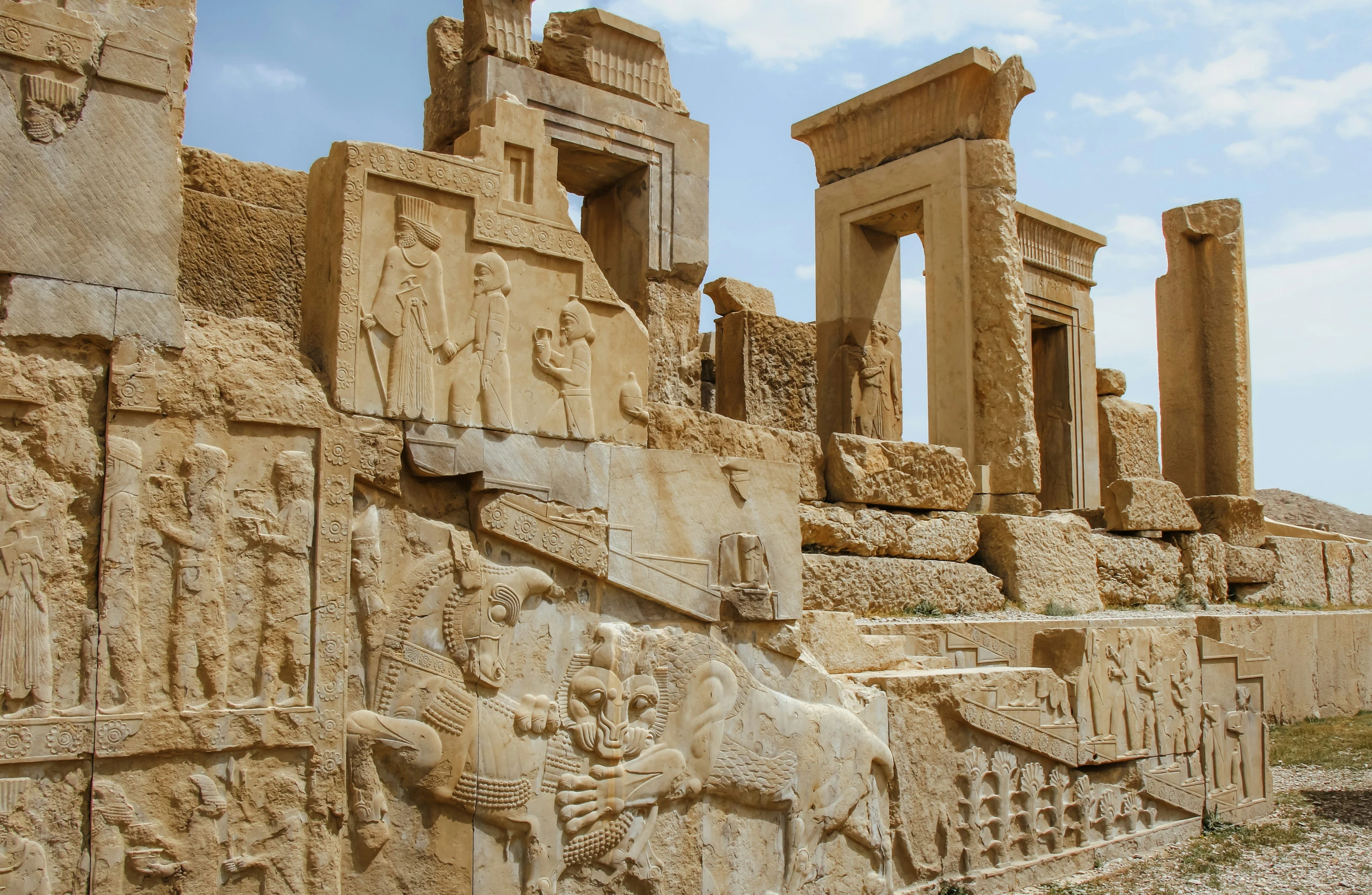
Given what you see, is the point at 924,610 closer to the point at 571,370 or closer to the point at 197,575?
the point at 571,370

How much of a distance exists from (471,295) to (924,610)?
4118 mm

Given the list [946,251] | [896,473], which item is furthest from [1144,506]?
[896,473]

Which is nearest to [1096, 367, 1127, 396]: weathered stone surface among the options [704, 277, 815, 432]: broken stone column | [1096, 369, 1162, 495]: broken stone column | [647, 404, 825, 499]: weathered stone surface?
[1096, 369, 1162, 495]: broken stone column

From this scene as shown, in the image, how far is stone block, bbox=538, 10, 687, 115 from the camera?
8688 mm

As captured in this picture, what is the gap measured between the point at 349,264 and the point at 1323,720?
9374mm

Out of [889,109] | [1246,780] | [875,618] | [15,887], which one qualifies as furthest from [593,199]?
[15,887]

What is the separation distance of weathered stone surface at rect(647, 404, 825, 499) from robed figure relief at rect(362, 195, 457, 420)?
0.98 meters

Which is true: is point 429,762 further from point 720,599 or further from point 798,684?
point 798,684

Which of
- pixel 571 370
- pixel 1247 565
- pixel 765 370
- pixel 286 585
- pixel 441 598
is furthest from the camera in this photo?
pixel 1247 565

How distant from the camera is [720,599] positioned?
15.5 ft

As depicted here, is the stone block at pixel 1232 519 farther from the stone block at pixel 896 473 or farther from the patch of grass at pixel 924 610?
the patch of grass at pixel 924 610

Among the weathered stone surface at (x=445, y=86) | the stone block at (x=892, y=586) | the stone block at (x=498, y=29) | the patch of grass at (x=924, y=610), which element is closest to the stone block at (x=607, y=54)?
the stone block at (x=498, y=29)

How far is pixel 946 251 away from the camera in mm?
9320

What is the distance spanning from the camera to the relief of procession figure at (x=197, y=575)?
3609mm
